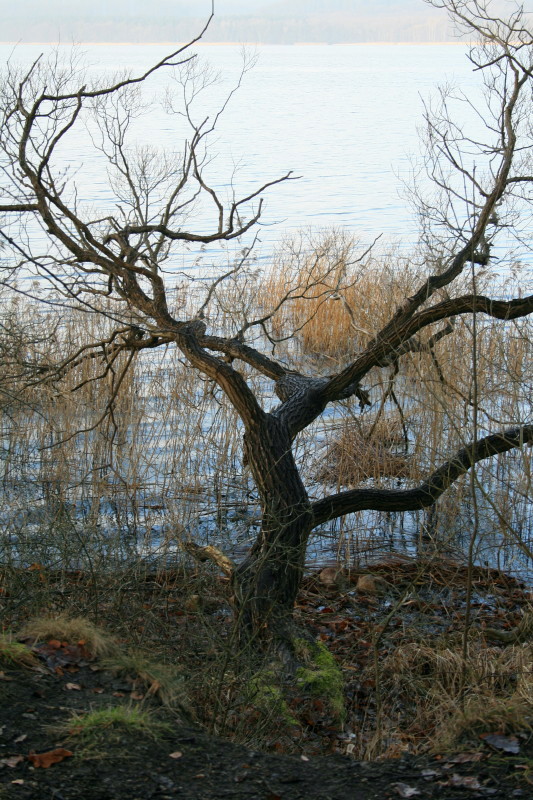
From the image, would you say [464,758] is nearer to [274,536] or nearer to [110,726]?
[110,726]

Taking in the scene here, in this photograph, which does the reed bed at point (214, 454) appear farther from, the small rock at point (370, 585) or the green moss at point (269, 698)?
the green moss at point (269, 698)

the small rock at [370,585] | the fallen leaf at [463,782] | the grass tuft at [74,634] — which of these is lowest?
the fallen leaf at [463,782]

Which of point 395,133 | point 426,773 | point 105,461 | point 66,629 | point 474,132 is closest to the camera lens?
point 426,773

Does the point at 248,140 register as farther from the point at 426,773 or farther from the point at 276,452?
the point at 426,773

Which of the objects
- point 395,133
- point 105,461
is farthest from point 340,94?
point 105,461

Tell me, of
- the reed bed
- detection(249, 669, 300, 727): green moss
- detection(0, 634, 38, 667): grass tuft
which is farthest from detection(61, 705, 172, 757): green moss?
the reed bed

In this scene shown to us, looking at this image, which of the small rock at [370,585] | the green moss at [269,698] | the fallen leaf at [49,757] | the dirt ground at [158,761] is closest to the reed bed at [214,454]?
the small rock at [370,585]

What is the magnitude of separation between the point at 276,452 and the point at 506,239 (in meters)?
16.5

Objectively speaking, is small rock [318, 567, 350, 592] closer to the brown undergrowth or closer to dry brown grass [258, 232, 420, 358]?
the brown undergrowth

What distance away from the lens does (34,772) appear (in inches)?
111

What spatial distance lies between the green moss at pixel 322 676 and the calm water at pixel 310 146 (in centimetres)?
336

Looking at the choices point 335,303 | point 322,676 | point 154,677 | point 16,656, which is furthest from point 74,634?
point 335,303

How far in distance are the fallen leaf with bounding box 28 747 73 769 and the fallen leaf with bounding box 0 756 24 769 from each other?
0.12 ft

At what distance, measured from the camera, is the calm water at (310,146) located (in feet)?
75.9
